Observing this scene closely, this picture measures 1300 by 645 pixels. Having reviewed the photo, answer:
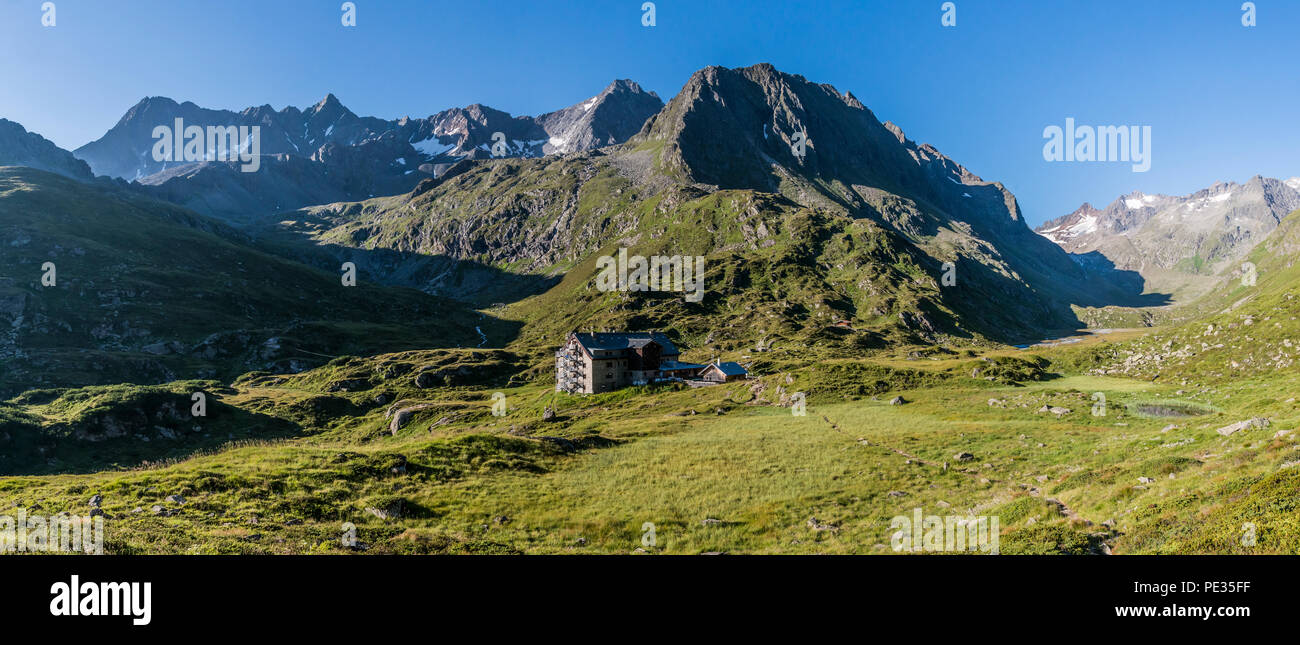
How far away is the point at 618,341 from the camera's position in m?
98.2

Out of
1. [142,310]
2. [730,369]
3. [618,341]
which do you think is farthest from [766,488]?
[142,310]

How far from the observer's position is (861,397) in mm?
71562

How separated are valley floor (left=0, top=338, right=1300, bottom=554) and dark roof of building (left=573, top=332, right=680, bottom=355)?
42.2 metres

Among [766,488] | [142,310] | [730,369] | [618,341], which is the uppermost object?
[142,310]

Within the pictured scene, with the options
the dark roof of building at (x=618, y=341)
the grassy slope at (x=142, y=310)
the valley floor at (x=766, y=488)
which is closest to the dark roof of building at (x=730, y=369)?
the dark roof of building at (x=618, y=341)

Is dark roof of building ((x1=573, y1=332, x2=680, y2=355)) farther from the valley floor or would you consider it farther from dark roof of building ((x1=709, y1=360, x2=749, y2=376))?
the valley floor

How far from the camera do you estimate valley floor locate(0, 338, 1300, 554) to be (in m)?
17.2

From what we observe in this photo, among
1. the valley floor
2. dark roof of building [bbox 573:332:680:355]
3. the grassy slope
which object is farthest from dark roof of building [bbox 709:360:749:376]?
the grassy slope

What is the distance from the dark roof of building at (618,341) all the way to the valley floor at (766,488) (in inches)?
1663

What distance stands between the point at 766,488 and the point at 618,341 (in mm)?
68517

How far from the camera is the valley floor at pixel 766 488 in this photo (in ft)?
56.5

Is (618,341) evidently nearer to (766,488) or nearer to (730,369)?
(730,369)
